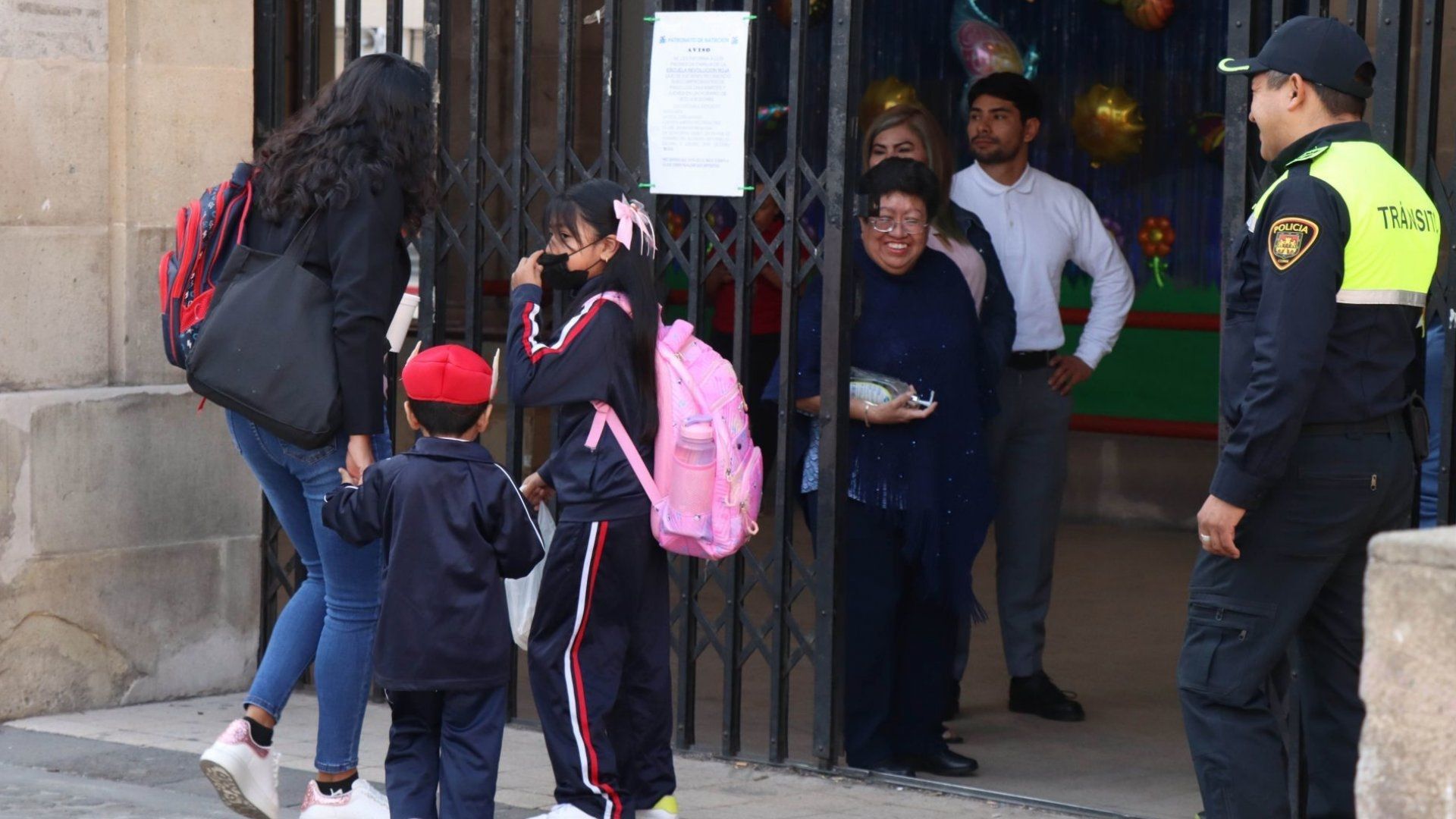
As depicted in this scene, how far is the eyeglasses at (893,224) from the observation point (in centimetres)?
550

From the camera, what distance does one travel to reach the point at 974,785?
5.52 m

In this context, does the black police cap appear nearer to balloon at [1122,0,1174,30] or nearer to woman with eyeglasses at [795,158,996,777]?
woman with eyeglasses at [795,158,996,777]

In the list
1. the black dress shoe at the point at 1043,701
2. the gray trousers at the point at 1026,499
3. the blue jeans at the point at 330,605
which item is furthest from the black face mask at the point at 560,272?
the black dress shoe at the point at 1043,701

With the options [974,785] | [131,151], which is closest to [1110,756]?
[974,785]

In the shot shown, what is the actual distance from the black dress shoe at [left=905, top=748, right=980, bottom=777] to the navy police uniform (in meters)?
1.54

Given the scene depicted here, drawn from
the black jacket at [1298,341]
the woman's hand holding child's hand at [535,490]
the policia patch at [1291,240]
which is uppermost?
the policia patch at [1291,240]

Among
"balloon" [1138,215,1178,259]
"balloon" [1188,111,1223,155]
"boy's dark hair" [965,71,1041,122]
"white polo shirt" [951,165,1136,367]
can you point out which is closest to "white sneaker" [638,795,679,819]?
"white polo shirt" [951,165,1136,367]

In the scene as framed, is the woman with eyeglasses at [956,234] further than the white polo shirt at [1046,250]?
No

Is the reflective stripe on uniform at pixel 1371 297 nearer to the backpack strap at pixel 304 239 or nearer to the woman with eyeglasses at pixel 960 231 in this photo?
the woman with eyeglasses at pixel 960 231

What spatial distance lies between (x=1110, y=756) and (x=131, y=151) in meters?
3.37

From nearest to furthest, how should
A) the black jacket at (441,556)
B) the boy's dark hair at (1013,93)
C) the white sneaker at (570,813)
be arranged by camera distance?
1. the black jacket at (441,556)
2. the white sneaker at (570,813)
3. the boy's dark hair at (1013,93)

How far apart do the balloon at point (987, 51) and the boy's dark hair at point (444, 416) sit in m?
6.87

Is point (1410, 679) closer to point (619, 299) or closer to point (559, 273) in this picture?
point (619, 299)

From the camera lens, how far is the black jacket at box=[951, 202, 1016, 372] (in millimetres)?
6000
